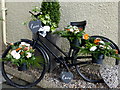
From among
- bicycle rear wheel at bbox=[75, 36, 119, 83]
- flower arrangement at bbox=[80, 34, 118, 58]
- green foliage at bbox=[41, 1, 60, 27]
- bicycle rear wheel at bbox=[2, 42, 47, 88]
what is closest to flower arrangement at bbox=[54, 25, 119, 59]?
flower arrangement at bbox=[80, 34, 118, 58]

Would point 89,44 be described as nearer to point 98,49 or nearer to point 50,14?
point 98,49

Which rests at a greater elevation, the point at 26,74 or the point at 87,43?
the point at 87,43

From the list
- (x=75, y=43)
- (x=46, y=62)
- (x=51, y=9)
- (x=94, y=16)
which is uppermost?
(x=51, y=9)

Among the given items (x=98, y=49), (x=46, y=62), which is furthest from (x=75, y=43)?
(x=46, y=62)

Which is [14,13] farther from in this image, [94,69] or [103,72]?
[103,72]

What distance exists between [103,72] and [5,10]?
322 cm

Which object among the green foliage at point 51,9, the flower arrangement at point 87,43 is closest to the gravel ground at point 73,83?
the flower arrangement at point 87,43

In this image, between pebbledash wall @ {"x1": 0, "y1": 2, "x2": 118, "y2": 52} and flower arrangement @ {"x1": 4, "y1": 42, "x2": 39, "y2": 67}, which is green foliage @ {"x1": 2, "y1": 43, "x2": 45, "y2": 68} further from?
pebbledash wall @ {"x1": 0, "y1": 2, "x2": 118, "y2": 52}

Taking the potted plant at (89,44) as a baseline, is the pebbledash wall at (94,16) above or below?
above

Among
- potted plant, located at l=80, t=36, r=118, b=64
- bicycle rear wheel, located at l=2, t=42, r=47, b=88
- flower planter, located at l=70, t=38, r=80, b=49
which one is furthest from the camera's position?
bicycle rear wheel, located at l=2, t=42, r=47, b=88

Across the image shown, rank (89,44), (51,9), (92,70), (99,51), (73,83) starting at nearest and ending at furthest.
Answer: (99,51), (89,44), (73,83), (51,9), (92,70)

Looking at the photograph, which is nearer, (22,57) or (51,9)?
(22,57)

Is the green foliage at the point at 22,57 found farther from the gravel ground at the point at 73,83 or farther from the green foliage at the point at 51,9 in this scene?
the green foliage at the point at 51,9

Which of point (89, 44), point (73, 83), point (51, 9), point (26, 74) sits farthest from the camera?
point (26, 74)
